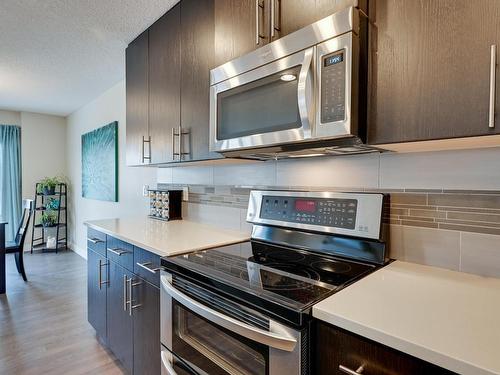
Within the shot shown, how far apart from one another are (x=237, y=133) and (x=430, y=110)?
0.73 metres

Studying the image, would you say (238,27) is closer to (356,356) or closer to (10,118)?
(356,356)

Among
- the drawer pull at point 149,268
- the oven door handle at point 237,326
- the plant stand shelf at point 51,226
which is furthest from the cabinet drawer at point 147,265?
the plant stand shelf at point 51,226

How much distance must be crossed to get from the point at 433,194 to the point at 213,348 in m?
0.97

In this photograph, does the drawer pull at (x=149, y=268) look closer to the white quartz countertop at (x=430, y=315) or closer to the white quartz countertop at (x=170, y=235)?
the white quartz countertop at (x=170, y=235)

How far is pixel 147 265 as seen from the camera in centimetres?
143

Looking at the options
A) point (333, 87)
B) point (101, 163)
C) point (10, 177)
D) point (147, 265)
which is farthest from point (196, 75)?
point (10, 177)

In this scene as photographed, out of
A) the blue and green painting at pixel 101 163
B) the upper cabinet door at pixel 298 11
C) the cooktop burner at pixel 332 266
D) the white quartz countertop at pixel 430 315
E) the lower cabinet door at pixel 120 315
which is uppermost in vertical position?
the upper cabinet door at pixel 298 11

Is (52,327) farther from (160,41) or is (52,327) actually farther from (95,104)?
(95,104)

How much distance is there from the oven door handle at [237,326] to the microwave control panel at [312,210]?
0.57 meters

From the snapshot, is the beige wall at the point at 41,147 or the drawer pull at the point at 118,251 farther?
the beige wall at the point at 41,147

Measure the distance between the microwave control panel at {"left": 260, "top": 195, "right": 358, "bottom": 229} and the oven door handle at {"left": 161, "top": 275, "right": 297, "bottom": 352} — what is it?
57cm

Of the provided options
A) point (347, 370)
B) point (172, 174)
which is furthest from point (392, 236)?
point (172, 174)

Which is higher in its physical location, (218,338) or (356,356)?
(356,356)

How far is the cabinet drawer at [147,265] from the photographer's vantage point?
1371 millimetres
